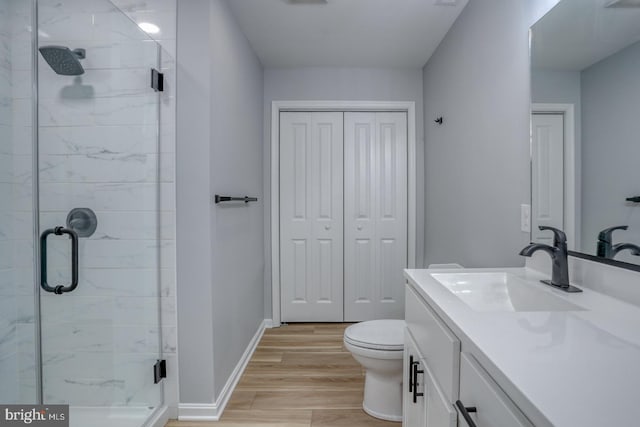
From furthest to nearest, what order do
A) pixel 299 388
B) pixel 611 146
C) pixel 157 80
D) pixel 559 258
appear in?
pixel 299 388 → pixel 157 80 → pixel 559 258 → pixel 611 146

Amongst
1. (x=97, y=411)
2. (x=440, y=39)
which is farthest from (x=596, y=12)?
(x=97, y=411)

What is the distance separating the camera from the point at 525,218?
4.89ft

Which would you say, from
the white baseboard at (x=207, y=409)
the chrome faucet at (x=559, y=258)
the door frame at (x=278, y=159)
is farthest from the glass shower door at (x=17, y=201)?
the door frame at (x=278, y=159)

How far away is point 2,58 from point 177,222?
0.93 metres

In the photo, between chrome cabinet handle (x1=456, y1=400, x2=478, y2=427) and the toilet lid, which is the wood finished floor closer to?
the toilet lid

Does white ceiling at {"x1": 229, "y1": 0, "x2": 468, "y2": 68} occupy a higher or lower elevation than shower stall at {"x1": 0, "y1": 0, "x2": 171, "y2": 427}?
higher

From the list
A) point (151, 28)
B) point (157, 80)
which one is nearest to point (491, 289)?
point (157, 80)

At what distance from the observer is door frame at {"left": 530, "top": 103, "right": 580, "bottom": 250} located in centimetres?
120

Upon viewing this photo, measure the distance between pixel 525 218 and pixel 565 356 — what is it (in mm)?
996

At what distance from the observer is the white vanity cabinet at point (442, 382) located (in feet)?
2.11

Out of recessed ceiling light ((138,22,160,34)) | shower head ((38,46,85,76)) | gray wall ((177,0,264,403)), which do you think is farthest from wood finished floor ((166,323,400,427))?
recessed ceiling light ((138,22,160,34))

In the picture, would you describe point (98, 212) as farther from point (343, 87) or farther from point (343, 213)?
point (343, 87)

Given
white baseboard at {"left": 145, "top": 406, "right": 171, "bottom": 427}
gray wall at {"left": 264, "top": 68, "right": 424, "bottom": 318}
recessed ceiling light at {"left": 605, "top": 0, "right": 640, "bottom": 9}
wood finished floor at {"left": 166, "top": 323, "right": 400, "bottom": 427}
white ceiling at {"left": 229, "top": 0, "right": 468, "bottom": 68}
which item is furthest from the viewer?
gray wall at {"left": 264, "top": 68, "right": 424, "bottom": 318}

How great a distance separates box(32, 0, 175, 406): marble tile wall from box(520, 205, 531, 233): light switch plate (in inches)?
67.4
